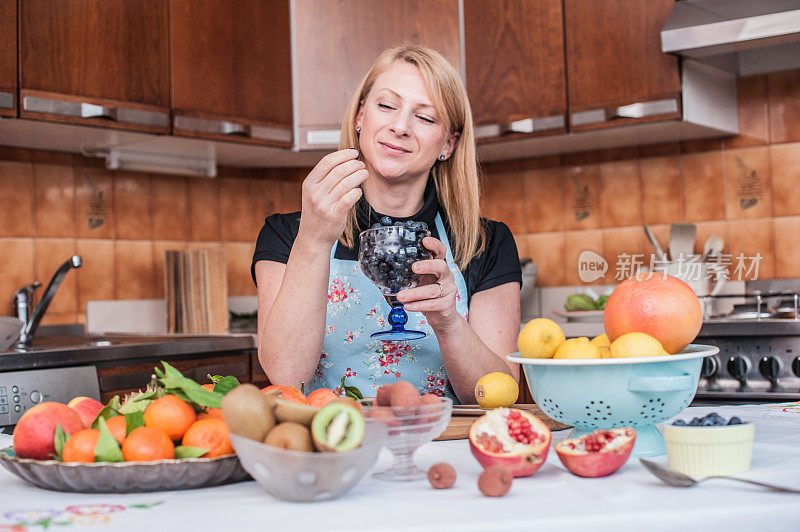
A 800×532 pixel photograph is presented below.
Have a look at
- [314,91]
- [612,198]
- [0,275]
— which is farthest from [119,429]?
[612,198]

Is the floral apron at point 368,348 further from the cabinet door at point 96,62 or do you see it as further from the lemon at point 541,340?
the cabinet door at point 96,62

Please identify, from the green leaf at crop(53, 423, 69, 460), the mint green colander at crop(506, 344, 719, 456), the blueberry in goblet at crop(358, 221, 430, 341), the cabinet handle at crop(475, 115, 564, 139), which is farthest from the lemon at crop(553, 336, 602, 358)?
the cabinet handle at crop(475, 115, 564, 139)

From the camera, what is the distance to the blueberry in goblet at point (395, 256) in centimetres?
123

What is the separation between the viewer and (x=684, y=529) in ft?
2.27

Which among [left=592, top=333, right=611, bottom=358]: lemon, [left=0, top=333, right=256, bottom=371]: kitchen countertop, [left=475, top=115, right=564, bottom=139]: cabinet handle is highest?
[left=475, top=115, right=564, bottom=139]: cabinet handle

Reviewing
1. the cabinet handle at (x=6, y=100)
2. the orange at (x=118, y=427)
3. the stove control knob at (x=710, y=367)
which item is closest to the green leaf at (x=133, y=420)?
the orange at (x=118, y=427)

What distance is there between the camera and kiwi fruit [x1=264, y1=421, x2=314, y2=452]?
28.9 inches

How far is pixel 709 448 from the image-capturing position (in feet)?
2.72

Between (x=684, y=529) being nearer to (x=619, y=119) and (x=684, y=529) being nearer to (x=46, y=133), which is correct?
(x=619, y=119)

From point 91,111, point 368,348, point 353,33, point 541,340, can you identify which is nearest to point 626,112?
point 353,33

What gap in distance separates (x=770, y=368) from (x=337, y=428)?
200 centimetres

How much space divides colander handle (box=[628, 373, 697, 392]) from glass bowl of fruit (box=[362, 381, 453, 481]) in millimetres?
206

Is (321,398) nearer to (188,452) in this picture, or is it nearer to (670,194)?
(188,452)

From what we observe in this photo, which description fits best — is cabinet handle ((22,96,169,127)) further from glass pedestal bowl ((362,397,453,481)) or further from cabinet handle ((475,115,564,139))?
glass pedestal bowl ((362,397,453,481))
